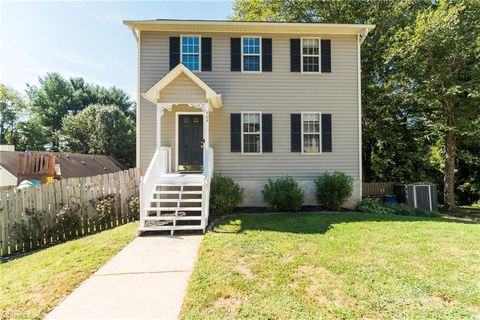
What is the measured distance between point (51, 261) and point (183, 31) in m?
8.14

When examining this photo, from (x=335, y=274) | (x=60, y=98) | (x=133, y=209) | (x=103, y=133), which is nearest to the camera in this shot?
(x=335, y=274)

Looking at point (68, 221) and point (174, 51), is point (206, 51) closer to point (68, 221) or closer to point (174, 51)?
point (174, 51)

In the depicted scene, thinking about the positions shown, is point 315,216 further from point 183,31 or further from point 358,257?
point 183,31

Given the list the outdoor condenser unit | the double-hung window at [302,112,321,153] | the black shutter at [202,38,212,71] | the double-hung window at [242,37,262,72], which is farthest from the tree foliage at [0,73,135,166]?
the outdoor condenser unit

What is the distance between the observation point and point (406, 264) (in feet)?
13.3

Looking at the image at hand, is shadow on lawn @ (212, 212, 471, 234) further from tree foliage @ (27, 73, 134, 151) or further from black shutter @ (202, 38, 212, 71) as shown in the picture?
tree foliage @ (27, 73, 134, 151)

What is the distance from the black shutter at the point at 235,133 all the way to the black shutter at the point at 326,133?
3180mm

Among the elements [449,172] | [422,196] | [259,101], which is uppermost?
[259,101]

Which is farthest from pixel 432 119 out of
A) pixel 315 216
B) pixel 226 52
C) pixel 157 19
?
pixel 157 19

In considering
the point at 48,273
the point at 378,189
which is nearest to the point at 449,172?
the point at 378,189

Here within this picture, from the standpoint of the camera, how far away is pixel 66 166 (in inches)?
653

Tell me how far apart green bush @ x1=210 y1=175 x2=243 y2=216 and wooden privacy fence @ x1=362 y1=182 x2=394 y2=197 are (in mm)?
8898

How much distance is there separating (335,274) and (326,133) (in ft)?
21.3

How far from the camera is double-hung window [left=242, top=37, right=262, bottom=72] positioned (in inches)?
364
